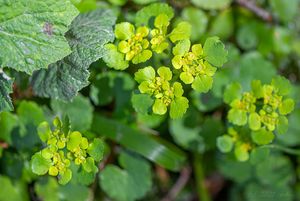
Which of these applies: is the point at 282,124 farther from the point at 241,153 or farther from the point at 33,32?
the point at 33,32

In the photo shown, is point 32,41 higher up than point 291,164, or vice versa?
point 32,41

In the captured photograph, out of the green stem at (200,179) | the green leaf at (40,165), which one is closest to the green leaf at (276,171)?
the green stem at (200,179)

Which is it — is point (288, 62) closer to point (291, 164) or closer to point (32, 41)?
point (291, 164)

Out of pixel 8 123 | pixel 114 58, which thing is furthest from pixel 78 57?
pixel 8 123

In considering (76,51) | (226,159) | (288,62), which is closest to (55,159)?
(76,51)

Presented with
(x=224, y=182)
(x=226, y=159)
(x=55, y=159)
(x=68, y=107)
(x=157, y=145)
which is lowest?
(x=224, y=182)

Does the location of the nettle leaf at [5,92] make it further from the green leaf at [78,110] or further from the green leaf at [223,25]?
A: the green leaf at [223,25]
